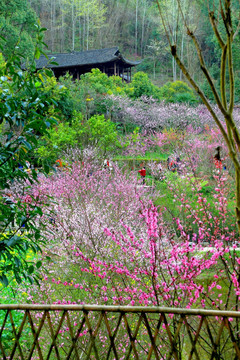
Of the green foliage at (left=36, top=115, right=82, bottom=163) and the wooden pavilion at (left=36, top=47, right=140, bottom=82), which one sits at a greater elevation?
the wooden pavilion at (left=36, top=47, right=140, bottom=82)

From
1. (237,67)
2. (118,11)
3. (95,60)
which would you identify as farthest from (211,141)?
(118,11)

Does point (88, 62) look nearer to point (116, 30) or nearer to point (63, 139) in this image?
point (63, 139)

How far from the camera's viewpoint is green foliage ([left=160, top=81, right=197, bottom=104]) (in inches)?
725

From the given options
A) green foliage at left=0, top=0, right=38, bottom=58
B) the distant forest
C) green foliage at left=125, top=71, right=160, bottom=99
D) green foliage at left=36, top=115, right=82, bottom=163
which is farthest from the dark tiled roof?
green foliage at left=36, top=115, right=82, bottom=163

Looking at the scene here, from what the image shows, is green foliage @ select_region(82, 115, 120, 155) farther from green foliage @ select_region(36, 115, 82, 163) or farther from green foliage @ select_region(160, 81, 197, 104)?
green foliage @ select_region(160, 81, 197, 104)

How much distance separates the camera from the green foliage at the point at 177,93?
18406 mm

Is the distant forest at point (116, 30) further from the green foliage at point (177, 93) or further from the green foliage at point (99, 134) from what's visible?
the green foliage at point (99, 134)

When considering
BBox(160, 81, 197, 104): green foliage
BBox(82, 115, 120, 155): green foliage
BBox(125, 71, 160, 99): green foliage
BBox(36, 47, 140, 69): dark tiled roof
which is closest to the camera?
BBox(82, 115, 120, 155): green foliage

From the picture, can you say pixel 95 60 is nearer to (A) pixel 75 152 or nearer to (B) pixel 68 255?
(A) pixel 75 152

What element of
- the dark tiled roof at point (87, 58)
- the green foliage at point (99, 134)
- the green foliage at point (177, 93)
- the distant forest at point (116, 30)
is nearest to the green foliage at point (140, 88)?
the green foliage at point (177, 93)

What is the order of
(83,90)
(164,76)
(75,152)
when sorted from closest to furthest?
(75,152) < (83,90) < (164,76)

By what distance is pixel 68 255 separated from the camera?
3.53 m

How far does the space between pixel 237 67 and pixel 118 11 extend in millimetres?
19679

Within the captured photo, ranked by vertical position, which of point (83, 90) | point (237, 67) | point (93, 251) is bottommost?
point (93, 251)
